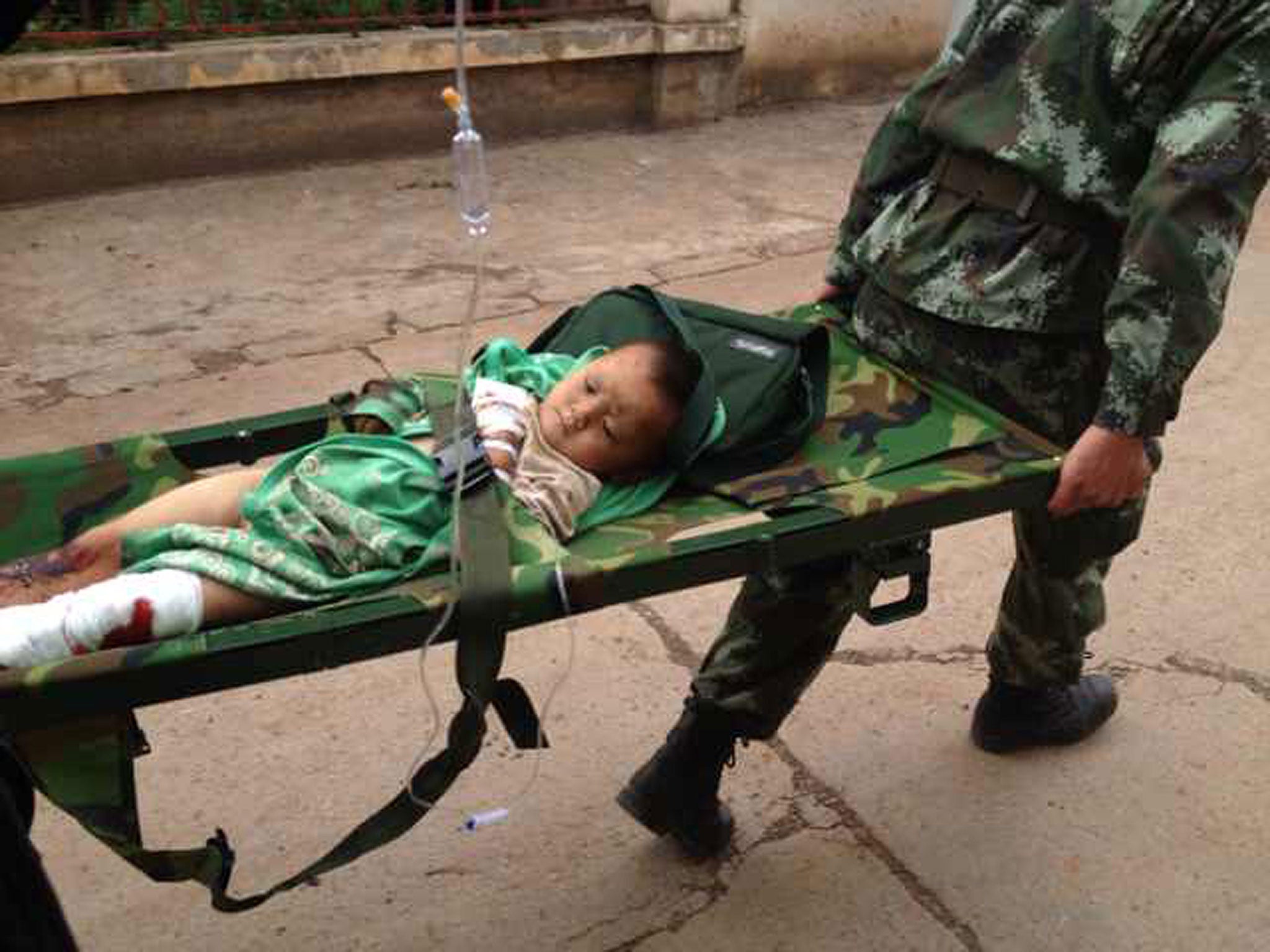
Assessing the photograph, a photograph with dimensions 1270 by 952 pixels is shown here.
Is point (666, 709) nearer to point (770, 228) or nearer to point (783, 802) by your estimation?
point (783, 802)

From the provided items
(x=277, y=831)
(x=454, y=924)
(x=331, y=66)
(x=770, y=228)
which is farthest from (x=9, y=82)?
(x=454, y=924)

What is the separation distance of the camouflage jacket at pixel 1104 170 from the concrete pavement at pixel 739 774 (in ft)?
2.88

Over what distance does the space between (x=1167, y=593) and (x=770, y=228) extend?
242 cm

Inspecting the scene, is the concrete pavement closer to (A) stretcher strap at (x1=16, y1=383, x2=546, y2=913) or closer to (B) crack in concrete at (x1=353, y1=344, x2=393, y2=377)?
(B) crack in concrete at (x1=353, y1=344, x2=393, y2=377)

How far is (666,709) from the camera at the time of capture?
2.60m

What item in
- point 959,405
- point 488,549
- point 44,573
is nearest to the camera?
point 488,549

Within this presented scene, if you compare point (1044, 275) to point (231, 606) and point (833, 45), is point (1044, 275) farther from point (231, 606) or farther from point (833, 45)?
point (833, 45)

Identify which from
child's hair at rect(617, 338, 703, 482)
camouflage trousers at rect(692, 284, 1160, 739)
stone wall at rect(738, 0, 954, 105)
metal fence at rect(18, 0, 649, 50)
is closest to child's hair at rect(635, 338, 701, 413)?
child's hair at rect(617, 338, 703, 482)

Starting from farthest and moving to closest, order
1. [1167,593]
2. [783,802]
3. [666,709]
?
[1167,593] < [666,709] < [783,802]

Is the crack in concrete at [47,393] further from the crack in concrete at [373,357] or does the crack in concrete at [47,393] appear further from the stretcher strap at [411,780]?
the stretcher strap at [411,780]

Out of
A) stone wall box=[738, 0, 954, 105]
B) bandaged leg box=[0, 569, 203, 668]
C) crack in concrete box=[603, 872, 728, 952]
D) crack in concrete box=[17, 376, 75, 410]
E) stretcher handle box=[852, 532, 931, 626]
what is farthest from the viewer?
stone wall box=[738, 0, 954, 105]

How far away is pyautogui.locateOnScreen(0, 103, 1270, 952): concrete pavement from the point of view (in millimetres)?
2145

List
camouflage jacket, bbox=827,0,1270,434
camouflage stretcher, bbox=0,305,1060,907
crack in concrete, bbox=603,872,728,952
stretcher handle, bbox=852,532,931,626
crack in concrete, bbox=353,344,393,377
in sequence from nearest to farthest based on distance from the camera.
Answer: camouflage stretcher, bbox=0,305,1060,907
camouflage jacket, bbox=827,0,1270,434
stretcher handle, bbox=852,532,931,626
crack in concrete, bbox=603,872,728,952
crack in concrete, bbox=353,344,393,377

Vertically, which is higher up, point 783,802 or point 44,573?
point 44,573
